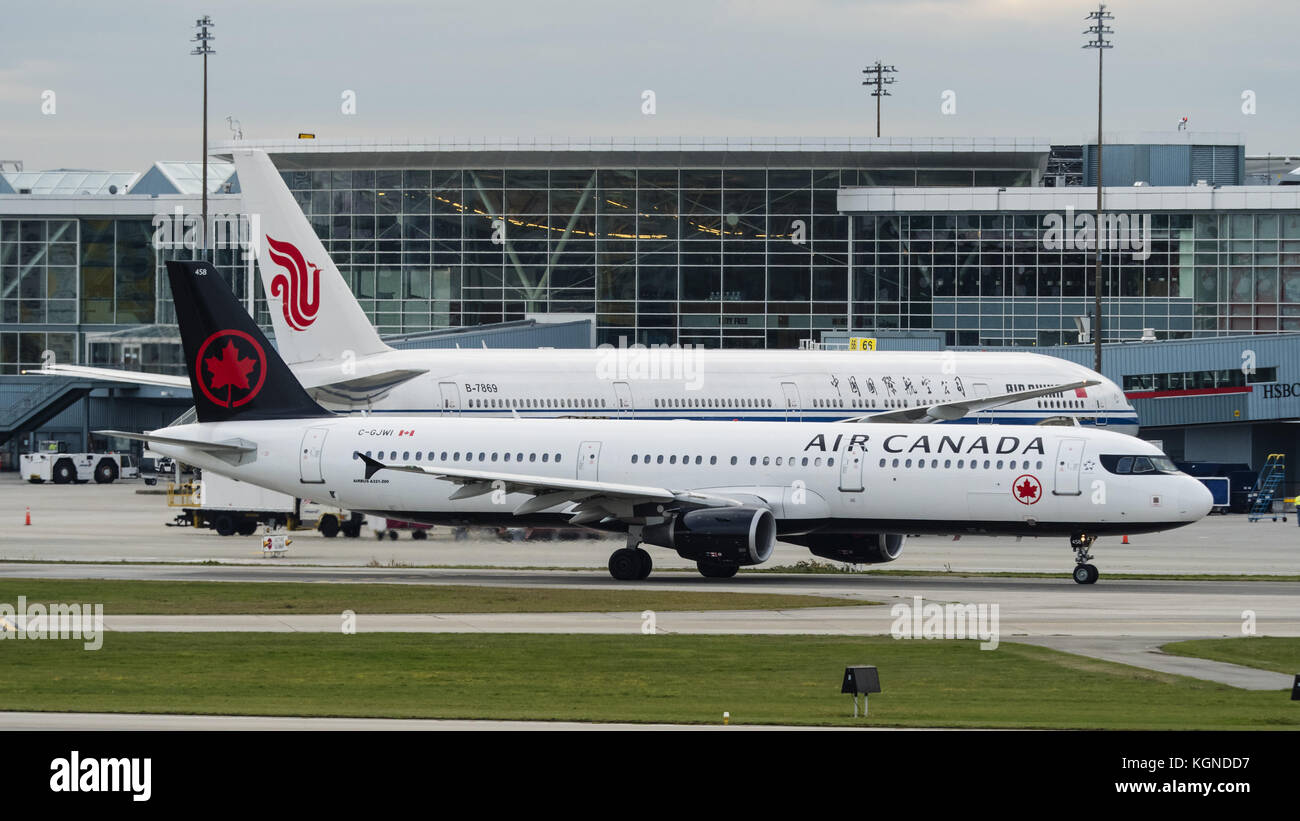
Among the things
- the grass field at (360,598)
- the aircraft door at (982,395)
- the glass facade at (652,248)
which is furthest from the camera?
the glass facade at (652,248)

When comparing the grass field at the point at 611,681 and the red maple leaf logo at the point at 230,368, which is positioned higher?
the red maple leaf logo at the point at 230,368

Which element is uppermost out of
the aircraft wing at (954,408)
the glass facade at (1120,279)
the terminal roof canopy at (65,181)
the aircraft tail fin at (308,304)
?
the terminal roof canopy at (65,181)

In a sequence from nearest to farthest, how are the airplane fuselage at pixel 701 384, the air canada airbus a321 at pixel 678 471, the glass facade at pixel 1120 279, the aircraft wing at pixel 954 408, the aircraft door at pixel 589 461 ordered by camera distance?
1. the air canada airbus a321 at pixel 678 471
2. the aircraft door at pixel 589 461
3. the aircraft wing at pixel 954 408
4. the airplane fuselage at pixel 701 384
5. the glass facade at pixel 1120 279

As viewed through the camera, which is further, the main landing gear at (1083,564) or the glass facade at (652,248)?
the glass facade at (652,248)

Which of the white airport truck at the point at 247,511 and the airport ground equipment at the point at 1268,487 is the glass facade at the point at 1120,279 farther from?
→ the white airport truck at the point at 247,511

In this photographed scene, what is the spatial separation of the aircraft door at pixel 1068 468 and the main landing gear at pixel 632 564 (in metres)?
9.69

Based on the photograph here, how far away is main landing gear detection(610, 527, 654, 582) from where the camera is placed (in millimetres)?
42344

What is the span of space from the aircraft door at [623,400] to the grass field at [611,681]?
29.3m

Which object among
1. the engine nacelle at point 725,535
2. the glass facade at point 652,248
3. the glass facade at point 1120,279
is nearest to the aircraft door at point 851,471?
the engine nacelle at point 725,535

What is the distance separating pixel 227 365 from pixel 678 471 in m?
12.0

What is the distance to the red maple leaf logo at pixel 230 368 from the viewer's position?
4578 cm

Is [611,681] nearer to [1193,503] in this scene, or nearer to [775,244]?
[1193,503]
